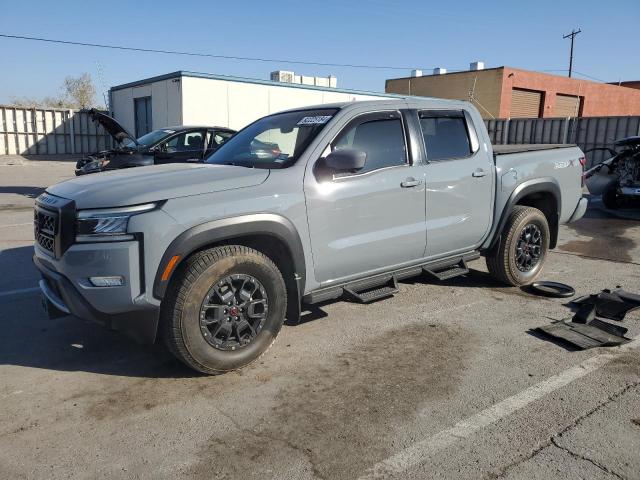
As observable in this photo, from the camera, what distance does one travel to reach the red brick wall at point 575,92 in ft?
110

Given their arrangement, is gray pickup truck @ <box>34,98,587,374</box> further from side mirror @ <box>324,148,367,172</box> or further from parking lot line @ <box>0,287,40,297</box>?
parking lot line @ <box>0,287,40,297</box>

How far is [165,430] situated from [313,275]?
1.52 m

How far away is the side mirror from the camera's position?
376 centimetres

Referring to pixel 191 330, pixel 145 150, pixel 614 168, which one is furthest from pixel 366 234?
pixel 614 168

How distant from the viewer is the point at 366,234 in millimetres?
4195

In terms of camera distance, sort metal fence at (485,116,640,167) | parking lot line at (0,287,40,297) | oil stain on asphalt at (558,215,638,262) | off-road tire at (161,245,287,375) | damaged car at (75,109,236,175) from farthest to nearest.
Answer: metal fence at (485,116,640,167) → damaged car at (75,109,236,175) → oil stain on asphalt at (558,215,638,262) → parking lot line at (0,287,40,297) → off-road tire at (161,245,287,375)

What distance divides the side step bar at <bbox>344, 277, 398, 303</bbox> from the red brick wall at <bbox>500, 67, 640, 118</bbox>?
32.0 m

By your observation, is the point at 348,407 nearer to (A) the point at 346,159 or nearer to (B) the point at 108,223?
(A) the point at 346,159

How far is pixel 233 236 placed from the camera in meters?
3.51

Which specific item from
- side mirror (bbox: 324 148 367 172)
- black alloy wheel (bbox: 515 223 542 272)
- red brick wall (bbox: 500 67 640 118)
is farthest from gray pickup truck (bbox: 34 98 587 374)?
red brick wall (bbox: 500 67 640 118)

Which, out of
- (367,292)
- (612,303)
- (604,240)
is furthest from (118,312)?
(604,240)

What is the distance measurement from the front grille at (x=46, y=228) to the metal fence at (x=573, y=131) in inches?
729

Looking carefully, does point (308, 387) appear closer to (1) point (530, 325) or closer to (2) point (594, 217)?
(1) point (530, 325)

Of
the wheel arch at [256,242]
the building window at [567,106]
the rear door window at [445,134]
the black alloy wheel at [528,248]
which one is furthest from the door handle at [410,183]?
the building window at [567,106]
